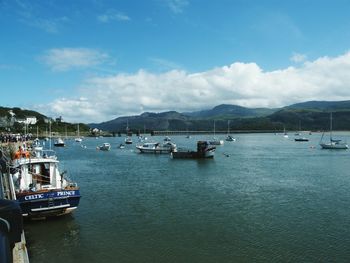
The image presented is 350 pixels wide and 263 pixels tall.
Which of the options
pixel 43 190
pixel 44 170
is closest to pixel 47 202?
pixel 43 190

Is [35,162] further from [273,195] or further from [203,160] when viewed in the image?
[203,160]

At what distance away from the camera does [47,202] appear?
89.6 feet

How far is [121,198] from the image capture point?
3844cm

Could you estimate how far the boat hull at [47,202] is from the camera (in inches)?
1051

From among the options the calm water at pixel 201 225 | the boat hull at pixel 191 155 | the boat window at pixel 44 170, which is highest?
the boat window at pixel 44 170

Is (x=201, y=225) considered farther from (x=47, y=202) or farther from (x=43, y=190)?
(x=43, y=190)

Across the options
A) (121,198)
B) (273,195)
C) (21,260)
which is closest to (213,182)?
(273,195)

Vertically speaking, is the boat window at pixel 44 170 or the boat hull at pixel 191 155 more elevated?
the boat window at pixel 44 170

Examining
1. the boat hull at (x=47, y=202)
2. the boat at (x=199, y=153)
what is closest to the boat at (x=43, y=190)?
the boat hull at (x=47, y=202)

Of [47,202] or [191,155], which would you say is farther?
[191,155]

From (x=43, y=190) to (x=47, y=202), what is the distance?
0.89m

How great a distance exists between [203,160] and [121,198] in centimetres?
4586

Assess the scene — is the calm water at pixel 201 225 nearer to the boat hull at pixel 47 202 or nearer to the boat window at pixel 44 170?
the boat hull at pixel 47 202

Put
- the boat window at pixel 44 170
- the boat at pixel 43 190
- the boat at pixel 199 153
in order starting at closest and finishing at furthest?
1. the boat at pixel 43 190
2. the boat window at pixel 44 170
3. the boat at pixel 199 153
